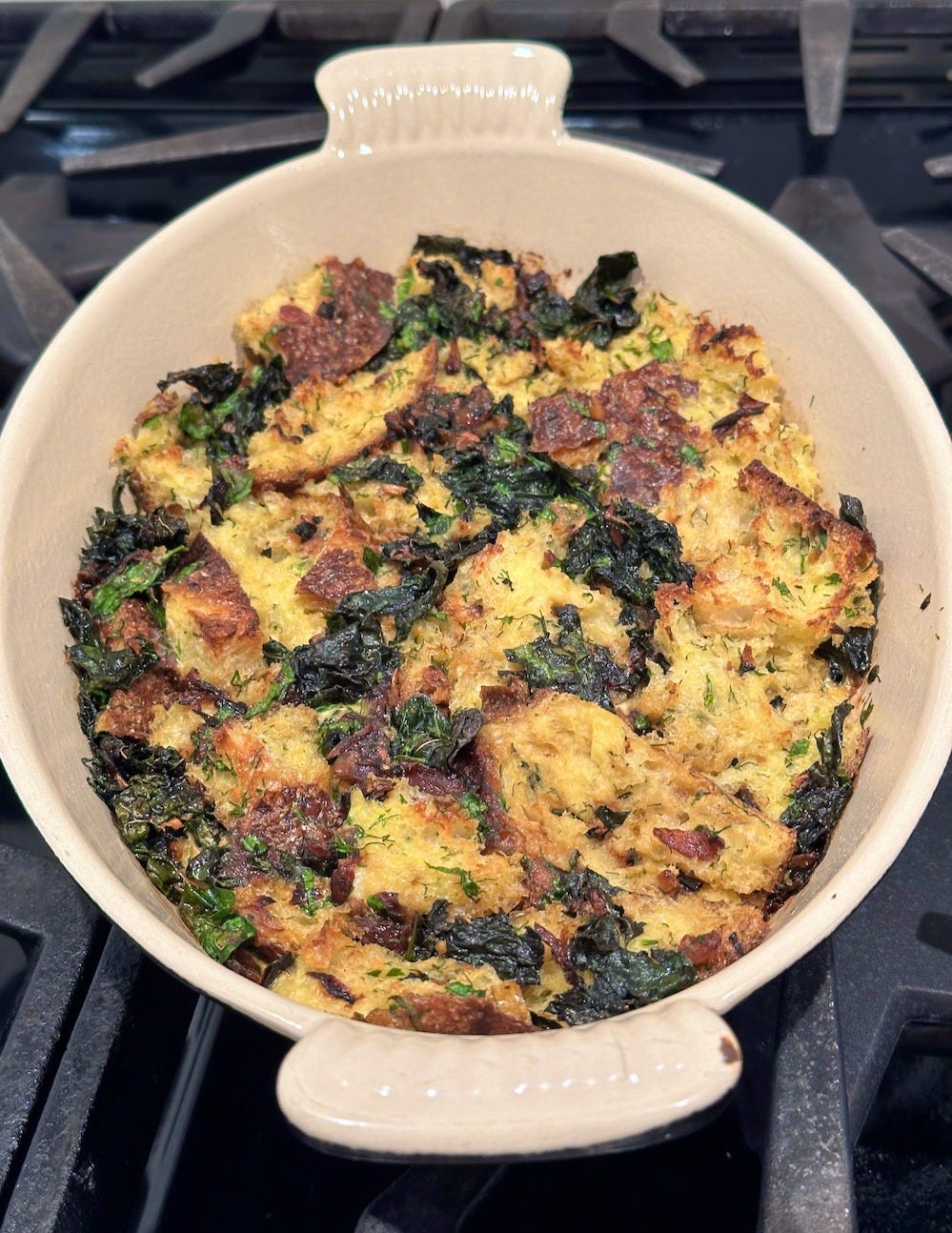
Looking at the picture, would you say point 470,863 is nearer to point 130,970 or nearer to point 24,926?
point 130,970

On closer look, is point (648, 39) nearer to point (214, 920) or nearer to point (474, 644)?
point (474, 644)

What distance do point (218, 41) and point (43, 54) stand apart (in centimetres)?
58

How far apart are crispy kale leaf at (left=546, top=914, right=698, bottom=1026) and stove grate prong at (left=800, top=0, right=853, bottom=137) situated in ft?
7.86

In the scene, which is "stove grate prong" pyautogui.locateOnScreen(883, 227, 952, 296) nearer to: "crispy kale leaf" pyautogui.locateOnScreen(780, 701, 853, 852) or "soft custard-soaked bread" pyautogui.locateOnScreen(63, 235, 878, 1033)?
"soft custard-soaked bread" pyautogui.locateOnScreen(63, 235, 878, 1033)

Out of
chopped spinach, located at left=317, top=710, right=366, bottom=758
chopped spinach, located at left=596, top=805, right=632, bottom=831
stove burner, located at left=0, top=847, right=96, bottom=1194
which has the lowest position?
stove burner, located at left=0, top=847, right=96, bottom=1194

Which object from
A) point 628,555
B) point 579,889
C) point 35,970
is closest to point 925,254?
point 628,555

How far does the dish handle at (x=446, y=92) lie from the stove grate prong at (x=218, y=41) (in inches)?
37.4

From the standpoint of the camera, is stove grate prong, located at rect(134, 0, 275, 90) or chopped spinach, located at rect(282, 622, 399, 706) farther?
stove grate prong, located at rect(134, 0, 275, 90)

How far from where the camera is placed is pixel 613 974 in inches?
72.5

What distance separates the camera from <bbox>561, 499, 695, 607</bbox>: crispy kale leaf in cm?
239

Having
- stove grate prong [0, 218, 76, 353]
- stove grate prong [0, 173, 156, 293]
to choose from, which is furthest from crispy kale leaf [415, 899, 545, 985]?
stove grate prong [0, 173, 156, 293]

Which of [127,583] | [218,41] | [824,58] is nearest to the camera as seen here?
[127,583]

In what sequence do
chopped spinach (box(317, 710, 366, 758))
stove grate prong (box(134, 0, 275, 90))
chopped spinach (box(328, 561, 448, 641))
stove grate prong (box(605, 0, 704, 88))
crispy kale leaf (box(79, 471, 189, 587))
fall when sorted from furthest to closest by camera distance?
stove grate prong (box(134, 0, 275, 90)) → stove grate prong (box(605, 0, 704, 88)) → crispy kale leaf (box(79, 471, 189, 587)) → chopped spinach (box(328, 561, 448, 641)) → chopped spinach (box(317, 710, 366, 758))

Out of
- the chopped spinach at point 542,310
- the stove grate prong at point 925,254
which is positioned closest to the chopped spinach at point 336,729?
the chopped spinach at point 542,310
